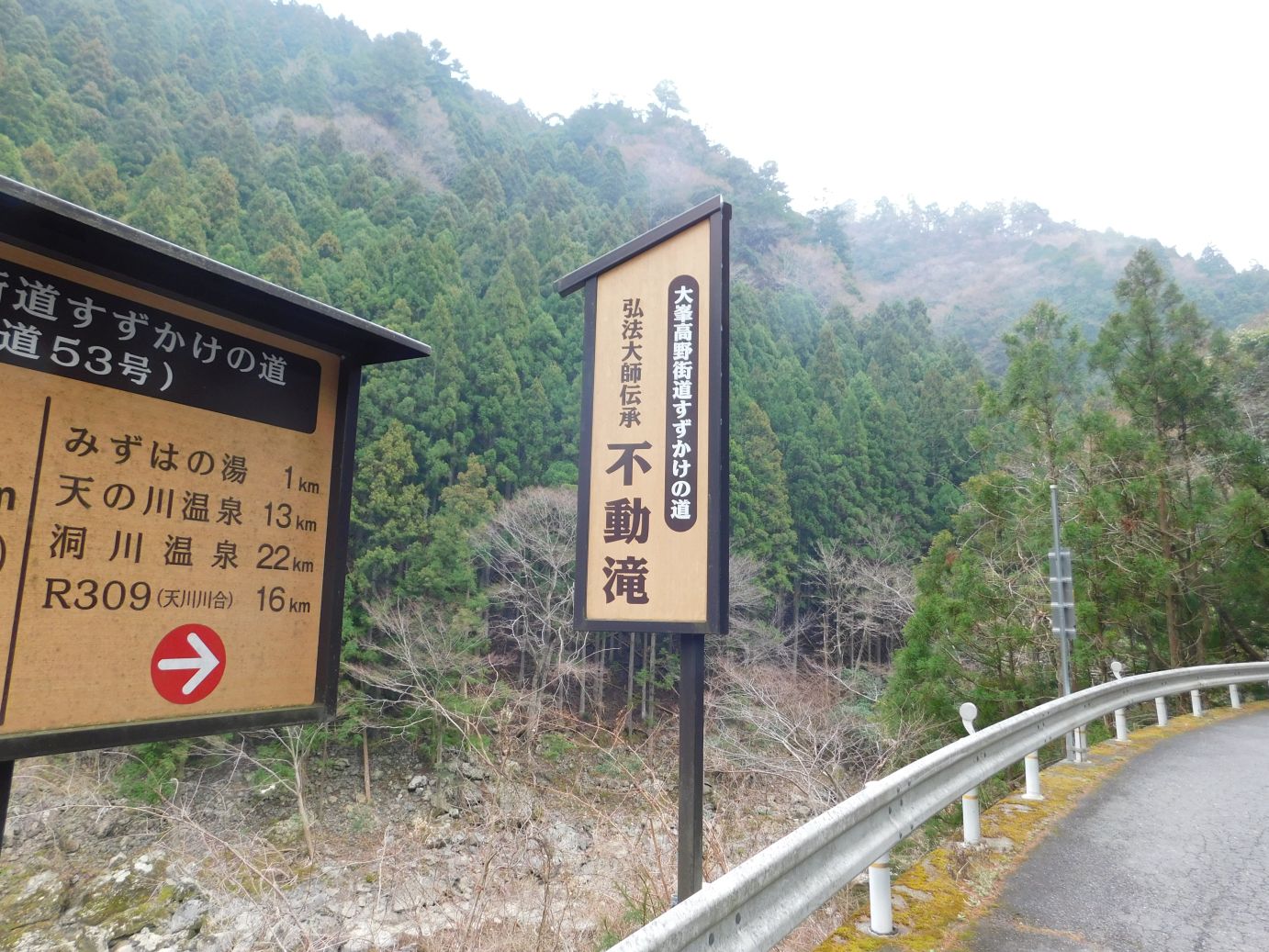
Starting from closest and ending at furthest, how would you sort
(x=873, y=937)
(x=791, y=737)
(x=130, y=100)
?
(x=873, y=937) → (x=791, y=737) → (x=130, y=100)

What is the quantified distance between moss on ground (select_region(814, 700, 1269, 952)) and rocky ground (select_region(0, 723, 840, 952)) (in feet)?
5.54

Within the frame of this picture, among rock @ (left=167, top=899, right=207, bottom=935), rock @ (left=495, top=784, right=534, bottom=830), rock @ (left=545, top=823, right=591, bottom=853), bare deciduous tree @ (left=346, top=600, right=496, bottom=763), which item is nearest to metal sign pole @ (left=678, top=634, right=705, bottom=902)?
rock @ (left=495, top=784, right=534, bottom=830)

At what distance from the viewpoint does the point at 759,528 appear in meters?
28.1

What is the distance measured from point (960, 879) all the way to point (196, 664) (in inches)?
132

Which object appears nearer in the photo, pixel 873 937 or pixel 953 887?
pixel 873 937

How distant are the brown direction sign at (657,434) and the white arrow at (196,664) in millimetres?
2138

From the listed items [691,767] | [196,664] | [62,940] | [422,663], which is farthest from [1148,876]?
[422,663]

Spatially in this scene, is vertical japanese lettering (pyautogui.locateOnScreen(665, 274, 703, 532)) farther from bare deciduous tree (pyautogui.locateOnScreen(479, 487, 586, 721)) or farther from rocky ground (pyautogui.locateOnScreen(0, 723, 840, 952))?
bare deciduous tree (pyautogui.locateOnScreen(479, 487, 586, 721))

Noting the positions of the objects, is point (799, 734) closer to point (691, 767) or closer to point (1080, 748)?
point (1080, 748)

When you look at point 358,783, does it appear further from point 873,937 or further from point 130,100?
point 130,100

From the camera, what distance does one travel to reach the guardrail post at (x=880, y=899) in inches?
115

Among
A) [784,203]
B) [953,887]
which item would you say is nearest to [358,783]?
[953,887]

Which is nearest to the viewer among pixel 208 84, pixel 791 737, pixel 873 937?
pixel 873 937

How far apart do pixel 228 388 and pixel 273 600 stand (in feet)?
2.32
